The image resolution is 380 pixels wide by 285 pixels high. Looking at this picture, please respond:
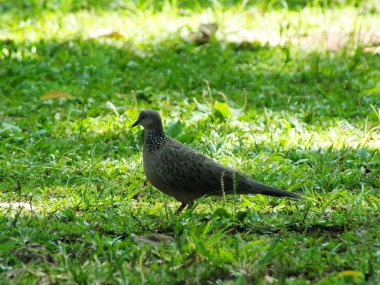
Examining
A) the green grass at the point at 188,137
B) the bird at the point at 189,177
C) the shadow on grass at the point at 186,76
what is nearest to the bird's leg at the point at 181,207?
the bird at the point at 189,177

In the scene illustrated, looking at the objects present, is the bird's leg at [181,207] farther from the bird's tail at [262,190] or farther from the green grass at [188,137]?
the bird's tail at [262,190]

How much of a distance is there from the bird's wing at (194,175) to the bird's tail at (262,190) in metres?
0.15

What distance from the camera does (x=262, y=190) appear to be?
5.38 metres

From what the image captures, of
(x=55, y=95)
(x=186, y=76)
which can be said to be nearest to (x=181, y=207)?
(x=55, y=95)

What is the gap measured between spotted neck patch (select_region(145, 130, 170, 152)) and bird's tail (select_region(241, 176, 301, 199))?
858 millimetres

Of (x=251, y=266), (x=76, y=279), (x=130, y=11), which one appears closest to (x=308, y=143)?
(x=251, y=266)

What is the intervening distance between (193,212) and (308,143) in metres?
2.02

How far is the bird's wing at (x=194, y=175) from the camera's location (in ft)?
18.3

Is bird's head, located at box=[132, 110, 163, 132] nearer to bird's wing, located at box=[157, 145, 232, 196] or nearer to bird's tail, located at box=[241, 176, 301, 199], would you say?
bird's wing, located at box=[157, 145, 232, 196]

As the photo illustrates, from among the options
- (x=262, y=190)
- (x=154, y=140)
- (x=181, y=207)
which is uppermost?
(x=154, y=140)

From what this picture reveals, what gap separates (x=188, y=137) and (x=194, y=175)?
1.40 m

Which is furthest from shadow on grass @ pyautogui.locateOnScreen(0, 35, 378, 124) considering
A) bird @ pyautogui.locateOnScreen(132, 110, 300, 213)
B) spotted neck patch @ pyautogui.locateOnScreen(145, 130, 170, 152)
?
bird @ pyautogui.locateOnScreen(132, 110, 300, 213)

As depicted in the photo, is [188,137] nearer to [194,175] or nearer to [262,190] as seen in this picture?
[194,175]

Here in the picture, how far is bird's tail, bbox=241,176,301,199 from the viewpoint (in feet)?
17.5
